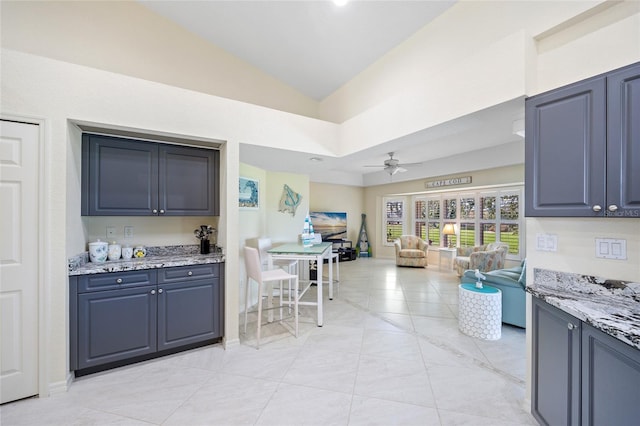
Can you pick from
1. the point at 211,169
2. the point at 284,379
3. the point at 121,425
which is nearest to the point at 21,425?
the point at 121,425

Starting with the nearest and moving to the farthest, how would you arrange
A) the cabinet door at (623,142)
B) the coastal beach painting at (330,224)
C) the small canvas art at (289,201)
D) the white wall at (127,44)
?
the cabinet door at (623,142), the white wall at (127,44), the small canvas art at (289,201), the coastal beach painting at (330,224)

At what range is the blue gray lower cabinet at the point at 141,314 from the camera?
2.23 m

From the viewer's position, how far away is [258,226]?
4457 millimetres

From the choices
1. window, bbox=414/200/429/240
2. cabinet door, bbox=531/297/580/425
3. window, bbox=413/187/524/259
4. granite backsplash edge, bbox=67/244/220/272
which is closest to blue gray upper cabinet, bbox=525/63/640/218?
cabinet door, bbox=531/297/580/425

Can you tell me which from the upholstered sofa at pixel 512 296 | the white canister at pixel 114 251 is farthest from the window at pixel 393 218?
the white canister at pixel 114 251

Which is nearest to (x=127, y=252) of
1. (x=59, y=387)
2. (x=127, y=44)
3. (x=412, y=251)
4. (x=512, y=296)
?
(x=59, y=387)

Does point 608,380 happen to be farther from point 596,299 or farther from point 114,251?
point 114,251

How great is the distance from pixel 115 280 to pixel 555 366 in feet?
11.3

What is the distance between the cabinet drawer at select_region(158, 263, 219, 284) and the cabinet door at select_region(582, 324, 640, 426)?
296 centimetres

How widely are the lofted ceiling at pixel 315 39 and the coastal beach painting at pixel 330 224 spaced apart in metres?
3.64

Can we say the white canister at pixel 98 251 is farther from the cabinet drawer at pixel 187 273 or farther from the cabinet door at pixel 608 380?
the cabinet door at pixel 608 380

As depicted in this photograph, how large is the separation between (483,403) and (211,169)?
3.39m

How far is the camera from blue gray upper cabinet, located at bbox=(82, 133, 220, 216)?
2.44 m

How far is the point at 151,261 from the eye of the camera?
257 centimetres
